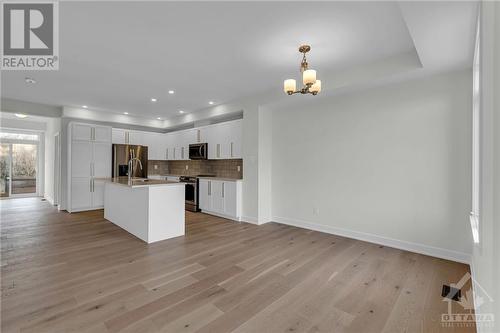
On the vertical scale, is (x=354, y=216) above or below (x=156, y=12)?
below

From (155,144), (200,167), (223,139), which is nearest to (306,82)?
(223,139)

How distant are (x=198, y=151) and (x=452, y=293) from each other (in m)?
5.32

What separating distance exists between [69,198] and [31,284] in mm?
4158

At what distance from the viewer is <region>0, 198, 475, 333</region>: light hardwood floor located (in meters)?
1.77

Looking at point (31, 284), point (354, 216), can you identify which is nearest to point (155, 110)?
point (31, 284)

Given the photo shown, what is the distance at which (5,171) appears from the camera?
7.93m

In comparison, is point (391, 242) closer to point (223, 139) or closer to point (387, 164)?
point (387, 164)

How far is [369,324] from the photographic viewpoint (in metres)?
1.76

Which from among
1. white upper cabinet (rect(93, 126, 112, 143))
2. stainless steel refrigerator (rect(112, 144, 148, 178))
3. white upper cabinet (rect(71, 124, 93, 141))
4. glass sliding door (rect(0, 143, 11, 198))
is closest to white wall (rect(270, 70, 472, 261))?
stainless steel refrigerator (rect(112, 144, 148, 178))

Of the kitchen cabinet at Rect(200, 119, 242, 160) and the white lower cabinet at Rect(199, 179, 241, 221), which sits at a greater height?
the kitchen cabinet at Rect(200, 119, 242, 160)

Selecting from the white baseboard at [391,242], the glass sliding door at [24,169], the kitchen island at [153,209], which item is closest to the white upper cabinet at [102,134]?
the kitchen island at [153,209]

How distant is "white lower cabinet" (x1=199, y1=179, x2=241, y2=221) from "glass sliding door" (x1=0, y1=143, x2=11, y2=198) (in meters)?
7.38

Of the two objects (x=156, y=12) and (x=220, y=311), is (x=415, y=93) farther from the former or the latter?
(x=220, y=311)

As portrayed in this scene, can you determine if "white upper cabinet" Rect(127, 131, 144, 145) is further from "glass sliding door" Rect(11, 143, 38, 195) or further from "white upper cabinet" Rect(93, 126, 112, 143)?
"glass sliding door" Rect(11, 143, 38, 195)
